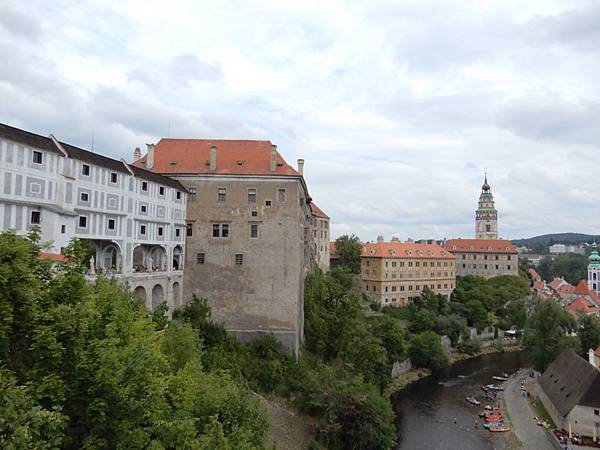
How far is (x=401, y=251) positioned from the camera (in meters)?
65.8

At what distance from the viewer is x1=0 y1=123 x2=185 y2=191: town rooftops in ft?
63.2

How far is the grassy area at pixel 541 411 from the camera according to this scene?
32912mm

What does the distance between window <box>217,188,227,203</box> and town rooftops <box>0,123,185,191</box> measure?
11.0ft

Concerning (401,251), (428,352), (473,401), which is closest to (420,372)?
(428,352)

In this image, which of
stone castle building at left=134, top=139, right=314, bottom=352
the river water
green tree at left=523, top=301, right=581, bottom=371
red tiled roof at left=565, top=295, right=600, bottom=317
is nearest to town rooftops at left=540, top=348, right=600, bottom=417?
green tree at left=523, top=301, right=581, bottom=371

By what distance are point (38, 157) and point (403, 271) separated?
53.0m

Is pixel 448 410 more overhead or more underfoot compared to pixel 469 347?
more underfoot

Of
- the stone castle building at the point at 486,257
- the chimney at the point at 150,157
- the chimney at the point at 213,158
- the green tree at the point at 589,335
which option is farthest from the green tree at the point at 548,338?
the stone castle building at the point at 486,257

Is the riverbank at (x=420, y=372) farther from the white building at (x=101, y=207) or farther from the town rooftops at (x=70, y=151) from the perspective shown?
the town rooftops at (x=70, y=151)

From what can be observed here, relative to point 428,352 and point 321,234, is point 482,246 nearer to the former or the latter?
point 321,234

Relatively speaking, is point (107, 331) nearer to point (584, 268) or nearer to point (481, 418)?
point (481, 418)

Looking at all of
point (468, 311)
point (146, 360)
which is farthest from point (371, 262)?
point (146, 360)

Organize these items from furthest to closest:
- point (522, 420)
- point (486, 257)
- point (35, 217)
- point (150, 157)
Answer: point (486, 257)
point (522, 420)
point (150, 157)
point (35, 217)

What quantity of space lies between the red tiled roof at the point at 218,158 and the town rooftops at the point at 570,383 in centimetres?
2485
